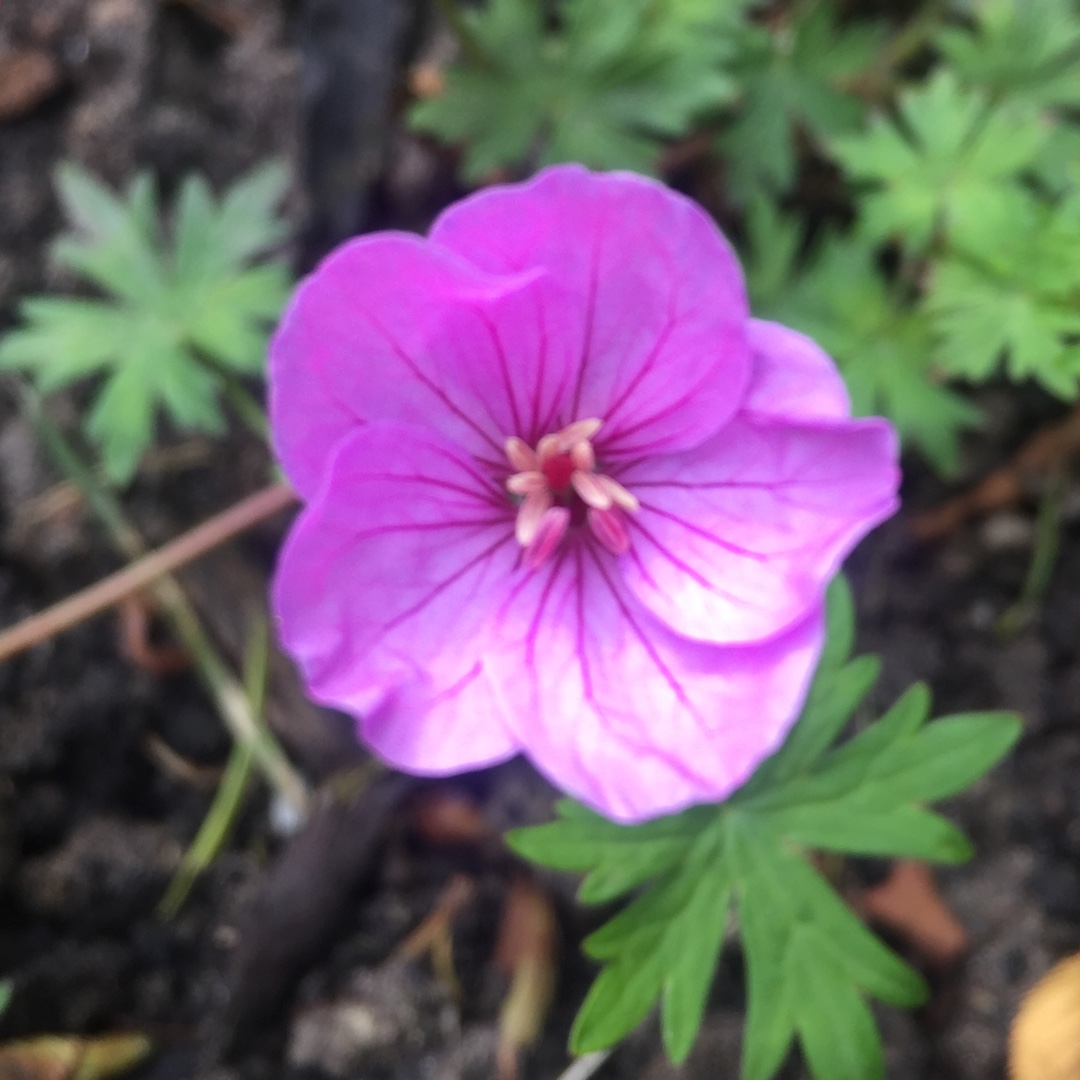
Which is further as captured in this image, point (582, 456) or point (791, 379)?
point (582, 456)

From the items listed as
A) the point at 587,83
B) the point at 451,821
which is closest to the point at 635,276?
the point at 587,83

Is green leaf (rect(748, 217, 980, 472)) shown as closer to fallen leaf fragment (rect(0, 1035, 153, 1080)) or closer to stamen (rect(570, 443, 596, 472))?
stamen (rect(570, 443, 596, 472))

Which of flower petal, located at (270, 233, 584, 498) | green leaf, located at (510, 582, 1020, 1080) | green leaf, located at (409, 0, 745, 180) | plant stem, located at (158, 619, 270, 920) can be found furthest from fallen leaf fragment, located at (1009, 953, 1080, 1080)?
green leaf, located at (409, 0, 745, 180)

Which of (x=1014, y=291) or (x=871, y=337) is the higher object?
(x=1014, y=291)

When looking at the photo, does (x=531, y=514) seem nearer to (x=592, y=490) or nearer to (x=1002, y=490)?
(x=592, y=490)

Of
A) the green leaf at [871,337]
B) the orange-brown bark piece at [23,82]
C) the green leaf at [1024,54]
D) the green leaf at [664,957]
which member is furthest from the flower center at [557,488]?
the orange-brown bark piece at [23,82]

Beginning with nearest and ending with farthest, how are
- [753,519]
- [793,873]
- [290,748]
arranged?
[753,519]
[793,873]
[290,748]

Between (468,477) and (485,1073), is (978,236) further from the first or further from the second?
(485,1073)
